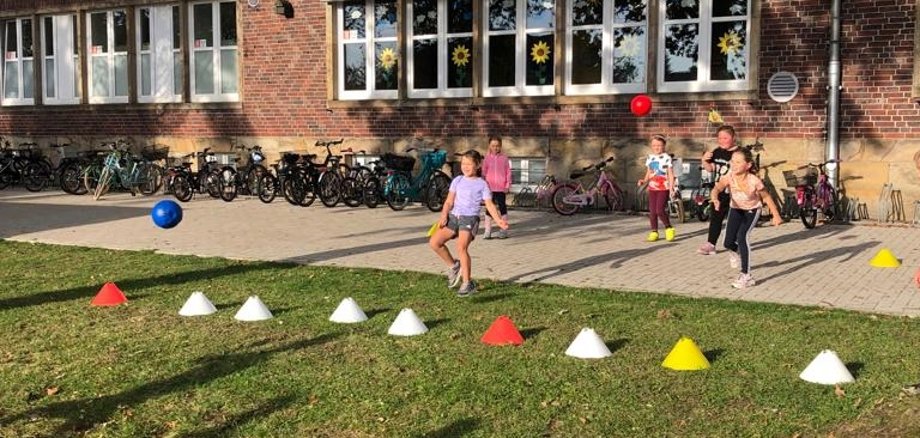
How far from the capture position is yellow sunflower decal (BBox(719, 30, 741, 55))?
15.7 m

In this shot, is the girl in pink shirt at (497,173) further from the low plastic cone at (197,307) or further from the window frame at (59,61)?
the window frame at (59,61)

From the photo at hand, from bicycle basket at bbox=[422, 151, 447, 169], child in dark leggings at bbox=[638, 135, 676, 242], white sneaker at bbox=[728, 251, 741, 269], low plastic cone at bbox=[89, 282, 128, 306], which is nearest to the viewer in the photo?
low plastic cone at bbox=[89, 282, 128, 306]

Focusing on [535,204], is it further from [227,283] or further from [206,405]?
[206,405]

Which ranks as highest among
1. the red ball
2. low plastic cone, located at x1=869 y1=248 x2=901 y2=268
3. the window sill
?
the window sill

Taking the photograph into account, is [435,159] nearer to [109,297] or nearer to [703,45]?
[703,45]

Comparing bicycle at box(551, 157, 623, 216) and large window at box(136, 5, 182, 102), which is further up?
large window at box(136, 5, 182, 102)

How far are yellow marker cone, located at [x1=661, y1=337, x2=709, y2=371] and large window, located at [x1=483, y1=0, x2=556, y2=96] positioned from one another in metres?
12.0

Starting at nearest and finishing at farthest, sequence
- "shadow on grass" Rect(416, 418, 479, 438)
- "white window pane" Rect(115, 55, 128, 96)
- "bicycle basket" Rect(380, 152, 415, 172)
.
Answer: "shadow on grass" Rect(416, 418, 479, 438), "bicycle basket" Rect(380, 152, 415, 172), "white window pane" Rect(115, 55, 128, 96)

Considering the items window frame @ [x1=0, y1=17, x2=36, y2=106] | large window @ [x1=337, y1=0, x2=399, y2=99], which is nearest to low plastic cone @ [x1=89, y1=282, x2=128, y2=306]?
large window @ [x1=337, y1=0, x2=399, y2=99]

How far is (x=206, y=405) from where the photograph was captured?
4930mm

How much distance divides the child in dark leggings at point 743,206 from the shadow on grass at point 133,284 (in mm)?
4717

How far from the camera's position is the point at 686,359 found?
5.68 m

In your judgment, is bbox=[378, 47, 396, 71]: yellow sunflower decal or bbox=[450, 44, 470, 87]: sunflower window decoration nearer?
bbox=[450, 44, 470, 87]: sunflower window decoration

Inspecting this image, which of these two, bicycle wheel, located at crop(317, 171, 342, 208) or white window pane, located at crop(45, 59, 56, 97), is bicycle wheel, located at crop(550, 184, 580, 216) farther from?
white window pane, located at crop(45, 59, 56, 97)
